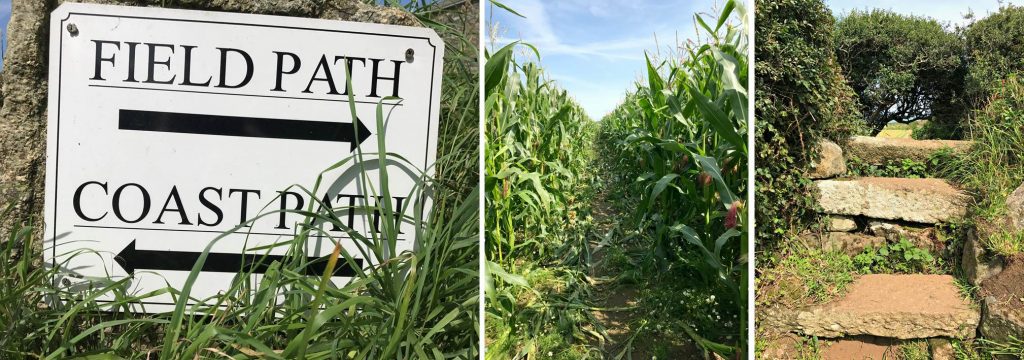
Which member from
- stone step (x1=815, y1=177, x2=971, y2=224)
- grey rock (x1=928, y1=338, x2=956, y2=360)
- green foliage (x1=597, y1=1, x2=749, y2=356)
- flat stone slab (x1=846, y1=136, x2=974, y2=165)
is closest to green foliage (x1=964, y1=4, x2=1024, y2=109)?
flat stone slab (x1=846, y1=136, x2=974, y2=165)

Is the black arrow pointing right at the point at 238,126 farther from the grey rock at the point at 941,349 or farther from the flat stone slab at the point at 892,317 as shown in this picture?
the grey rock at the point at 941,349

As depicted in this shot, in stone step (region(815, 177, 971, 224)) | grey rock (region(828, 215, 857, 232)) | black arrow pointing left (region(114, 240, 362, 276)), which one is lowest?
black arrow pointing left (region(114, 240, 362, 276))

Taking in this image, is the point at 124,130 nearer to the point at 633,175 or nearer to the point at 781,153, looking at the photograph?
the point at 633,175

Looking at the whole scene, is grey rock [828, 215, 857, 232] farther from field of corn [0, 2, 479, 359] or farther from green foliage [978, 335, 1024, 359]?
field of corn [0, 2, 479, 359]

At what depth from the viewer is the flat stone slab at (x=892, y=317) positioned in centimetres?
251

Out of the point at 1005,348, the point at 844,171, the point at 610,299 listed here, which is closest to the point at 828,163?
the point at 844,171

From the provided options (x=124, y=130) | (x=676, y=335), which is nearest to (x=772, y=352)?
(x=676, y=335)

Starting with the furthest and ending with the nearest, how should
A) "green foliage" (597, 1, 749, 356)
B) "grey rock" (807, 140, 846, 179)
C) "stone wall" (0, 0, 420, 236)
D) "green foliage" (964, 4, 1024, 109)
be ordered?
"green foliage" (964, 4, 1024, 109) < "grey rock" (807, 140, 846, 179) < "stone wall" (0, 0, 420, 236) < "green foliage" (597, 1, 749, 356)

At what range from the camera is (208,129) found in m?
1.68

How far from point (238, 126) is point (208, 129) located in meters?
0.08

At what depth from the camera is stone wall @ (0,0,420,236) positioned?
165 centimetres

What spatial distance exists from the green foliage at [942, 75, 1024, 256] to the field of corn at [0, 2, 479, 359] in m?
2.55

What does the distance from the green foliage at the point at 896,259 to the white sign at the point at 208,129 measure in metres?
2.48

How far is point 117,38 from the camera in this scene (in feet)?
5.42
